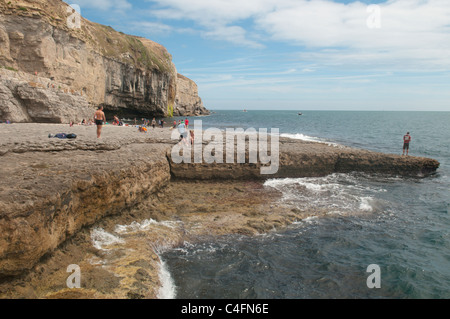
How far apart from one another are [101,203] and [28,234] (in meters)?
2.96

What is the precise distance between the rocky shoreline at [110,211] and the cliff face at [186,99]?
7812 cm

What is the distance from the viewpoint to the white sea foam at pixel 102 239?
25.8 ft

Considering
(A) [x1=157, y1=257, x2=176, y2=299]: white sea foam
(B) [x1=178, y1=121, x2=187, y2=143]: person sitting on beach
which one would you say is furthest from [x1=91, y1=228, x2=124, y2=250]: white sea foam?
(B) [x1=178, y1=121, x2=187, y2=143]: person sitting on beach

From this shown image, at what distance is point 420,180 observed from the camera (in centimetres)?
1847

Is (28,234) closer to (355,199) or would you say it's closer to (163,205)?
(163,205)

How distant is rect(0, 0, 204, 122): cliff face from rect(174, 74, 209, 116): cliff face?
2893 centimetres

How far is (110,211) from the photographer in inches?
361

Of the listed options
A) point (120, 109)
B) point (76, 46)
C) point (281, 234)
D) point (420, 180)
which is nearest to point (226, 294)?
point (281, 234)
